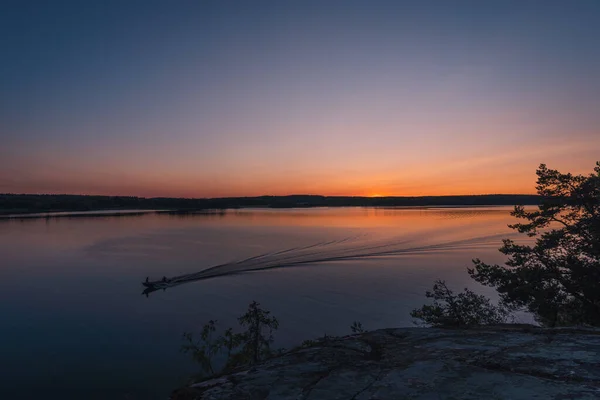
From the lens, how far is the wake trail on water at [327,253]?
139ft

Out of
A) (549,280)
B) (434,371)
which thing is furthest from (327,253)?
(434,371)

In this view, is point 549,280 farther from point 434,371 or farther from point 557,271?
point 434,371

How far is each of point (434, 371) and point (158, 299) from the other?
31320mm

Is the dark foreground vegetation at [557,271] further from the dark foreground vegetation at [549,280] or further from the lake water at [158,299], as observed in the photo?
the lake water at [158,299]

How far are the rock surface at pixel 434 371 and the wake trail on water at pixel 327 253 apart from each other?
107ft

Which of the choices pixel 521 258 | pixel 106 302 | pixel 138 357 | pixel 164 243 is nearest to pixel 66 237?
pixel 164 243

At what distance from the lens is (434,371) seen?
548 centimetres

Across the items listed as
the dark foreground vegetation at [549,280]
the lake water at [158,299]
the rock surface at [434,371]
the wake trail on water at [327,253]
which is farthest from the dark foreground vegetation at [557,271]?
the wake trail on water at [327,253]

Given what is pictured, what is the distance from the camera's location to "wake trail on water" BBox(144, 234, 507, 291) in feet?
139

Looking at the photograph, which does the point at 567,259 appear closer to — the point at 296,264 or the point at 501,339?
the point at 501,339

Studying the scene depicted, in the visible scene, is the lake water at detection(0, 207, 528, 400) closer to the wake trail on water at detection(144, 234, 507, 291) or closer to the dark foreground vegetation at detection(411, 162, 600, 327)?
the wake trail on water at detection(144, 234, 507, 291)

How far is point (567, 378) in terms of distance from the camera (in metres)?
4.78

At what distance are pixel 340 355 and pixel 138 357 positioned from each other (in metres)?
16.5

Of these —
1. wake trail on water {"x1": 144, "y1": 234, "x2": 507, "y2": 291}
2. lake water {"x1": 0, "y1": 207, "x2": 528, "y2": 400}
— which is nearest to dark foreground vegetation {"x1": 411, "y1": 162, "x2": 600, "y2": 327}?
lake water {"x1": 0, "y1": 207, "x2": 528, "y2": 400}
